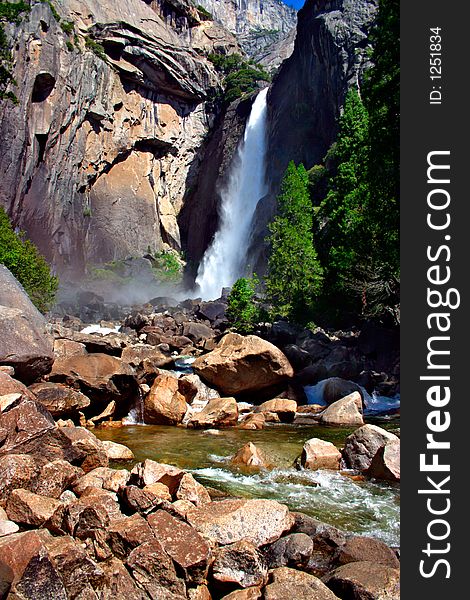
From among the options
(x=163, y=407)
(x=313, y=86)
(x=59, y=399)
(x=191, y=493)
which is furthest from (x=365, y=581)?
(x=313, y=86)

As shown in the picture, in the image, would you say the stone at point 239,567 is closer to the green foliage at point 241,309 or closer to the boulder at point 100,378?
the boulder at point 100,378

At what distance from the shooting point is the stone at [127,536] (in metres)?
4.82

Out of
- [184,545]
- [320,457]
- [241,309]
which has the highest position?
[241,309]

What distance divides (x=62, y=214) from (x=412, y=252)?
4732 cm

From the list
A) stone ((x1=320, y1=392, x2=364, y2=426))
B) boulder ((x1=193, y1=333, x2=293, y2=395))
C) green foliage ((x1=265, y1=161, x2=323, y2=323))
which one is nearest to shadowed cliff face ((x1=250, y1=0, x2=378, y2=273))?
green foliage ((x1=265, y1=161, x2=323, y2=323))

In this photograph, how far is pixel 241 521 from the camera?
5.57 metres

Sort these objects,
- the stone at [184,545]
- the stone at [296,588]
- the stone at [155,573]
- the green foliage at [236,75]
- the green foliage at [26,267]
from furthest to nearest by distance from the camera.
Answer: the green foliage at [236,75]
the green foliage at [26,267]
the stone at [184,545]
the stone at [155,573]
the stone at [296,588]

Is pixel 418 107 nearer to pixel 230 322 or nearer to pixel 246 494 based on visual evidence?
pixel 246 494

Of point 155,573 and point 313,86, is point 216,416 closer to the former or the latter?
point 155,573

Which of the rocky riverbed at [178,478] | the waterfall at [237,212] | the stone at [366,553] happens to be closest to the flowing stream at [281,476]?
the rocky riverbed at [178,478]

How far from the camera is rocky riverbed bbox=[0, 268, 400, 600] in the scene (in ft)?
15.0

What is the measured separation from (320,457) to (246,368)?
711 centimetres

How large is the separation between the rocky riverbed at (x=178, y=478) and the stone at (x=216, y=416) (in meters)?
0.05

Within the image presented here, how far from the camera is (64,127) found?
151ft
